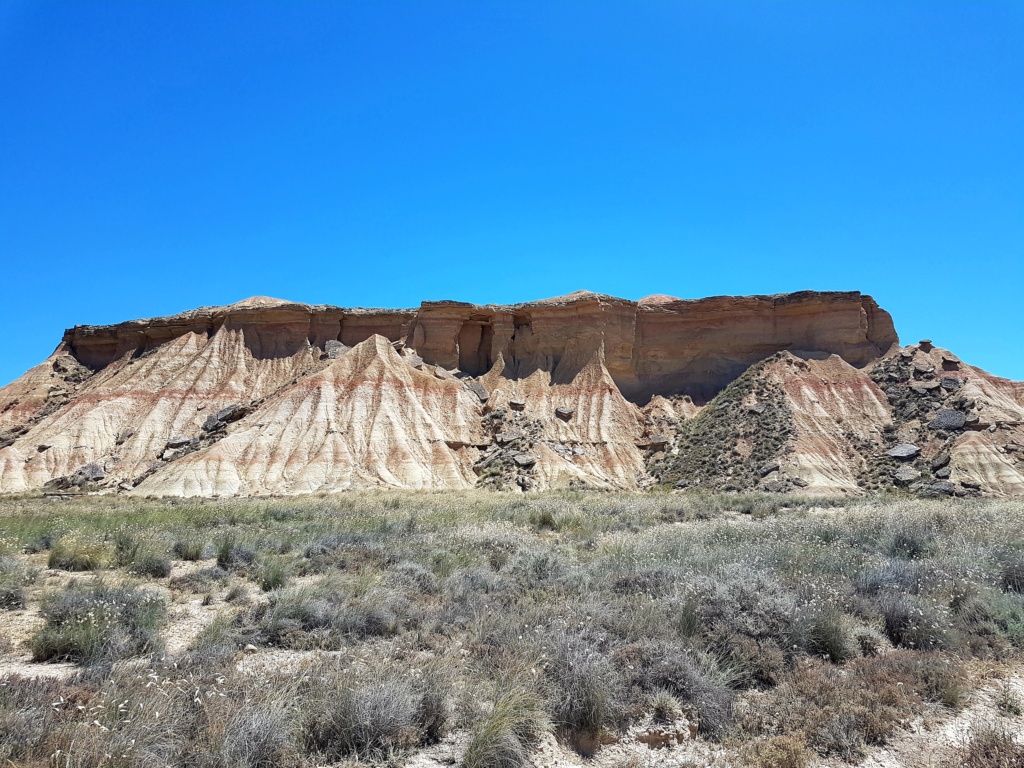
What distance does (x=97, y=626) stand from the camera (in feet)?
24.1

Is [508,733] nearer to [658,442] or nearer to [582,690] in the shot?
[582,690]

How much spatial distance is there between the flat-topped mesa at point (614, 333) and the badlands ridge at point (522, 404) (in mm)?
117

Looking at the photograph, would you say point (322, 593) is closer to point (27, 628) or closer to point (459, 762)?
point (27, 628)

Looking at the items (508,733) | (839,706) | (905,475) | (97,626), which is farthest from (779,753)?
(905,475)

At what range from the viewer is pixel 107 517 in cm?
1928

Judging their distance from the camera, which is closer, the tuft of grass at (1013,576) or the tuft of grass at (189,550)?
the tuft of grass at (1013,576)

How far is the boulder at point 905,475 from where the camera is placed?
33.7 meters

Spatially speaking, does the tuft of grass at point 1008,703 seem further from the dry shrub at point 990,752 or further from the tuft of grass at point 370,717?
the tuft of grass at point 370,717

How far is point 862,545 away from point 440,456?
29.2 metres

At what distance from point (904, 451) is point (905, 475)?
2817 mm

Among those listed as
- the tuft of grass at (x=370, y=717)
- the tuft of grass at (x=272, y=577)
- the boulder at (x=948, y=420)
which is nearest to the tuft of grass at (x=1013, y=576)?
the tuft of grass at (x=370, y=717)

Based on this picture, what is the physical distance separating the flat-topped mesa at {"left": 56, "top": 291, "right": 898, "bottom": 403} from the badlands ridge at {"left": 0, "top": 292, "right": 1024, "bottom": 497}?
12cm

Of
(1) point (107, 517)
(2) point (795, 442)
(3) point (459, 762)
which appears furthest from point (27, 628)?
(2) point (795, 442)

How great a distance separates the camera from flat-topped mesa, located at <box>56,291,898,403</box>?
46.4 metres
